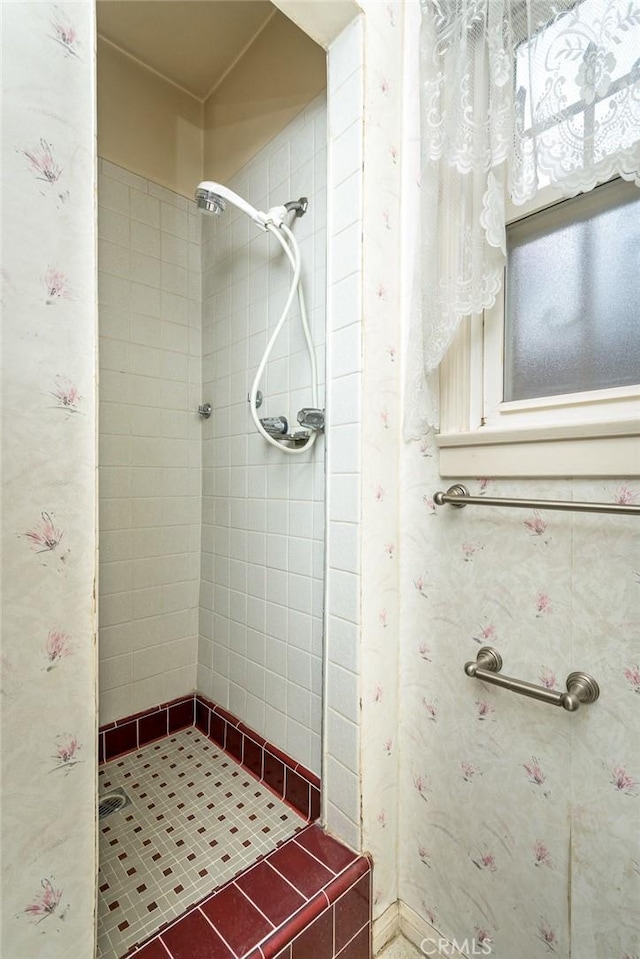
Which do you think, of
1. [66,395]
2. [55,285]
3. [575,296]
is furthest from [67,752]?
[575,296]

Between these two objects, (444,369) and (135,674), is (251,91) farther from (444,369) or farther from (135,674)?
(135,674)

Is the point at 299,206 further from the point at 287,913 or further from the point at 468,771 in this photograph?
the point at 287,913

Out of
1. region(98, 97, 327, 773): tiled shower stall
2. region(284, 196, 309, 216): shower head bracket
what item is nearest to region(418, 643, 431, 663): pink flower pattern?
region(98, 97, 327, 773): tiled shower stall

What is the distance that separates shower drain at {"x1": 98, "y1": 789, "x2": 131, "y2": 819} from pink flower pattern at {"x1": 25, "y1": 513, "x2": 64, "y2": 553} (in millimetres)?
1132

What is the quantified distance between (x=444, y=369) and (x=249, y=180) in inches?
43.7

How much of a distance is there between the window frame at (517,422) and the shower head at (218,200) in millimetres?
723

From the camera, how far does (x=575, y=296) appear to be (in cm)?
87

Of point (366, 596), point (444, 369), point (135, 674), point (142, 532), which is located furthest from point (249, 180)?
point (135, 674)

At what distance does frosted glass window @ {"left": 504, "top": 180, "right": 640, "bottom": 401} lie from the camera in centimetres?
80

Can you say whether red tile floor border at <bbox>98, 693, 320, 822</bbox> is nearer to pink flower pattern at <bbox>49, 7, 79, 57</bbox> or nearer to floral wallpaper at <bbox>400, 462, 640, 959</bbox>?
floral wallpaper at <bbox>400, 462, 640, 959</bbox>

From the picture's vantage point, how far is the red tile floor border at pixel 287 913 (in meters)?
0.86

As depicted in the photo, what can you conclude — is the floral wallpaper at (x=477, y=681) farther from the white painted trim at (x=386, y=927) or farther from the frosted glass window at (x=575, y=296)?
the frosted glass window at (x=575, y=296)

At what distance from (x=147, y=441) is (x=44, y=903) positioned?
4.35 ft

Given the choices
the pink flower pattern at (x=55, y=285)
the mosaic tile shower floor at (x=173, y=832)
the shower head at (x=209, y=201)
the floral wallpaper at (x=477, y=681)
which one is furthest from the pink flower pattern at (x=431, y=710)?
the shower head at (x=209, y=201)
